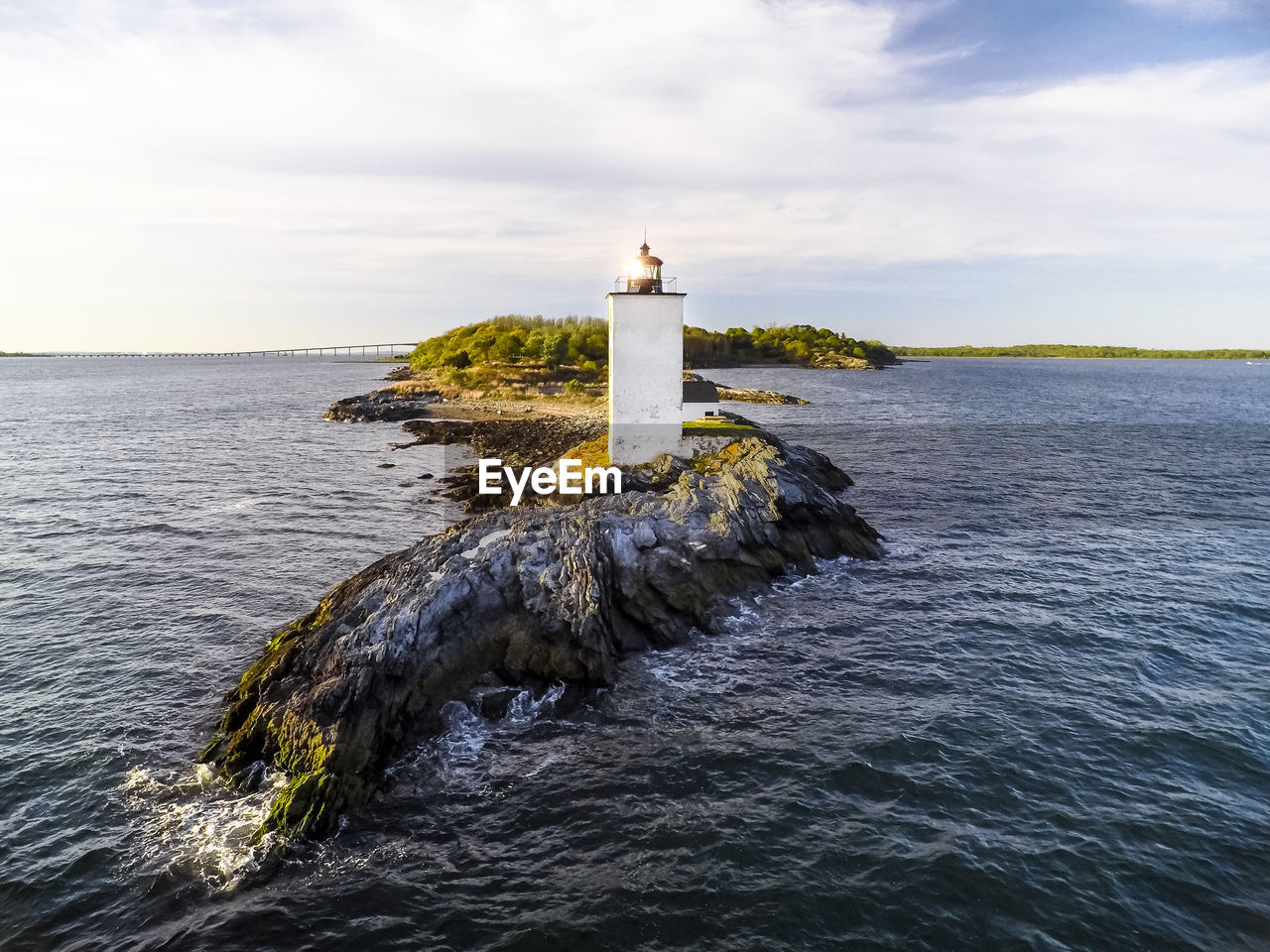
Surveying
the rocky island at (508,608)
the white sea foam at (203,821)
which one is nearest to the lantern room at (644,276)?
the rocky island at (508,608)

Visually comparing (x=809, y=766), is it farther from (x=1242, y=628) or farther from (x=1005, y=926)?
(x=1242, y=628)

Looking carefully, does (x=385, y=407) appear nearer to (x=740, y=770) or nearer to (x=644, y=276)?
(x=644, y=276)

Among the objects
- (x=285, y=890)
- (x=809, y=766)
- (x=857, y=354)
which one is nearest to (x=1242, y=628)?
(x=809, y=766)

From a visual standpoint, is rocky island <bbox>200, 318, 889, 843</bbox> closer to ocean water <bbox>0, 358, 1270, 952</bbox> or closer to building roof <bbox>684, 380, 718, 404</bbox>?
ocean water <bbox>0, 358, 1270, 952</bbox>

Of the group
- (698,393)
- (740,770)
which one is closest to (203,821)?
(740,770)

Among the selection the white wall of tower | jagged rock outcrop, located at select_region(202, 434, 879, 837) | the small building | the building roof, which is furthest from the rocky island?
the building roof
